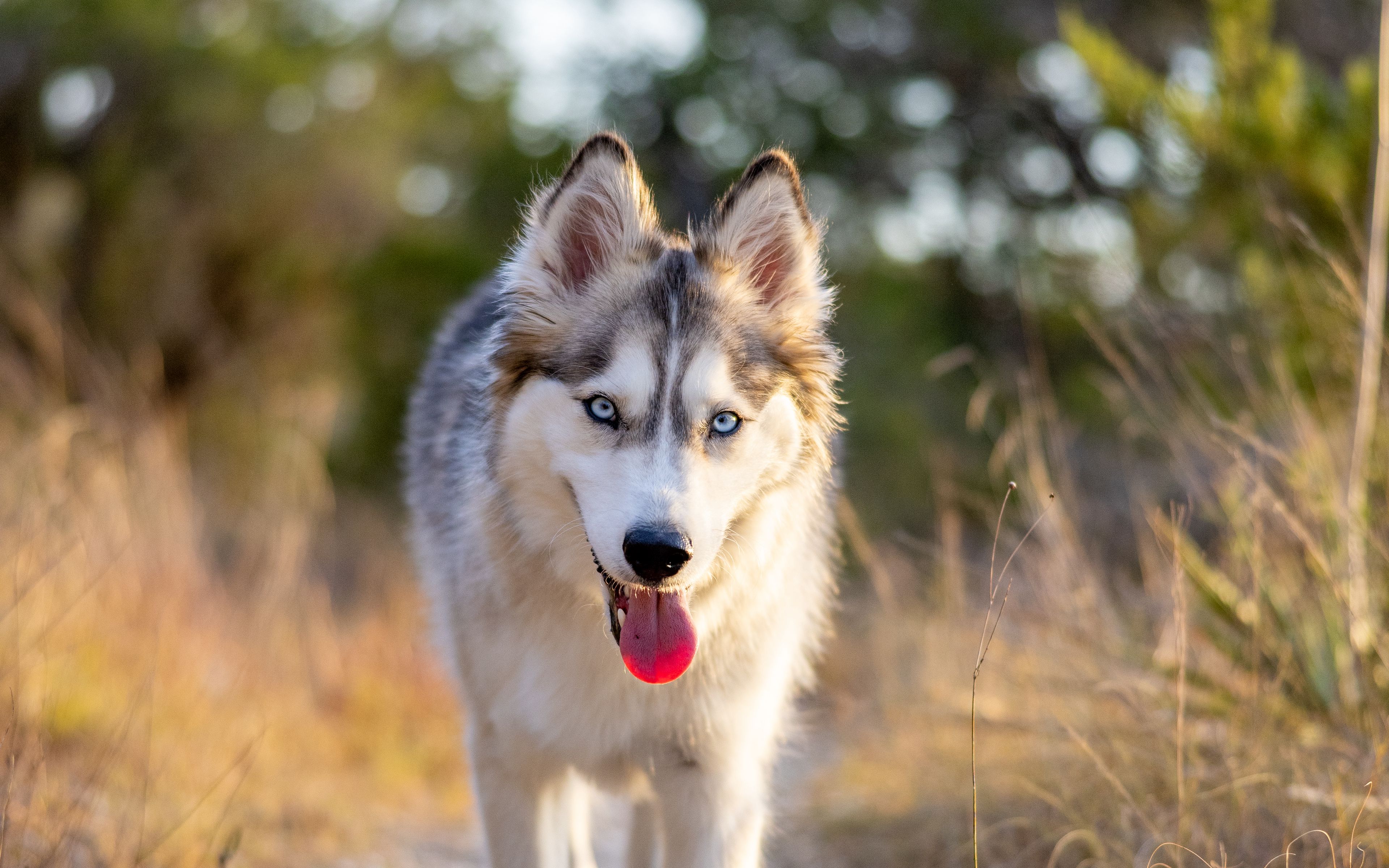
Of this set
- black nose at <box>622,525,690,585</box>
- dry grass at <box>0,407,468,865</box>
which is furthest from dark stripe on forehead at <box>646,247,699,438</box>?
dry grass at <box>0,407,468,865</box>

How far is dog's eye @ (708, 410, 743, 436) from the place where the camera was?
9.28ft

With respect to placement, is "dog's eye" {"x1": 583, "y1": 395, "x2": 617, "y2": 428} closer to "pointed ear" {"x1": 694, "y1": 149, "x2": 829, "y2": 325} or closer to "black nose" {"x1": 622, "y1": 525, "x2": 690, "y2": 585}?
"black nose" {"x1": 622, "y1": 525, "x2": 690, "y2": 585}

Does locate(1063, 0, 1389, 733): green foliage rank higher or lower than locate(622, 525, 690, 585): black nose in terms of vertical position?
lower

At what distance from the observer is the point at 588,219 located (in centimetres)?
320

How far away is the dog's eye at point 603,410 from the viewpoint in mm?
2805

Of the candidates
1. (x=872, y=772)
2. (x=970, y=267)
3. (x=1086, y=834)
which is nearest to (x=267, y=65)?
(x=970, y=267)

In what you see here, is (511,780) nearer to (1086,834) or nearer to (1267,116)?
(1086,834)

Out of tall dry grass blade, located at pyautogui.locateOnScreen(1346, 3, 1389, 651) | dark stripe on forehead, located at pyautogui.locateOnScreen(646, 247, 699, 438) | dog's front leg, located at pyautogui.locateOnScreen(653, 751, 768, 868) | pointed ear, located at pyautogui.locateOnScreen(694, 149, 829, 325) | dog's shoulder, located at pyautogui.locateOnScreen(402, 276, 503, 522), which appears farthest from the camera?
tall dry grass blade, located at pyautogui.locateOnScreen(1346, 3, 1389, 651)

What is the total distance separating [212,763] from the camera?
4547 mm

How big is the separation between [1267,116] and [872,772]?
3.30 metres

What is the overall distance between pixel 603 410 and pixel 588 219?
2.23 ft

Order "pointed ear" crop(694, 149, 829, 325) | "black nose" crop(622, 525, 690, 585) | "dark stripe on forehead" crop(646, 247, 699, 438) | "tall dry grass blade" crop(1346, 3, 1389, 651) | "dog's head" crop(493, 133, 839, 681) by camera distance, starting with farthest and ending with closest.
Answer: "tall dry grass blade" crop(1346, 3, 1389, 651), "pointed ear" crop(694, 149, 829, 325), "dark stripe on forehead" crop(646, 247, 699, 438), "dog's head" crop(493, 133, 839, 681), "black nose" crop(622, 525, 690, 585)

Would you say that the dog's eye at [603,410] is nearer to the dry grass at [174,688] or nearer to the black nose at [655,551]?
the black nose at [655,551]

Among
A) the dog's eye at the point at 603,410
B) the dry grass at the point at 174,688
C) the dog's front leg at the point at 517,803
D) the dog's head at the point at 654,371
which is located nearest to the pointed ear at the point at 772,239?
the dog's head at the point at 654,371
